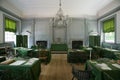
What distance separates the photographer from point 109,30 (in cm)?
1143

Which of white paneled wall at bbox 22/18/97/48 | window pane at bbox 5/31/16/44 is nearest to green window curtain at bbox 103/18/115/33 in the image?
white paneled wall at bbox 22/18/97/48

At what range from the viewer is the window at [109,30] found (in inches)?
425

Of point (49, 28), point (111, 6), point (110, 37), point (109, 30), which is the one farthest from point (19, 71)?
point (49, 28)

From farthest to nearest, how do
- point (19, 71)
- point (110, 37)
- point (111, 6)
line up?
point (110, 37) → point (111, 6) → point (19, 71)

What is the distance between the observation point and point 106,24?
12.2 m

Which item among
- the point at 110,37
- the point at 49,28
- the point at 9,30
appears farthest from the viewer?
the point at 49,28

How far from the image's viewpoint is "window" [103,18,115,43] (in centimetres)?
1080

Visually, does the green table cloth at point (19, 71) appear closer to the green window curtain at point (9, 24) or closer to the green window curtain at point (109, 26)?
the green window curtain at point (9, 24)

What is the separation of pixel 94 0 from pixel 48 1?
3401 millimetres

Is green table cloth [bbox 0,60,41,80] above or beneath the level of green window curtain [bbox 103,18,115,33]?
beneath

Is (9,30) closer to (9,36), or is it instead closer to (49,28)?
(9,36)

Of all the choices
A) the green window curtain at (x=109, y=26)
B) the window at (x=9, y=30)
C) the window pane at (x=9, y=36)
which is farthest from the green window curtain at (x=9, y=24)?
the green window curtain at (x=109, y=26)

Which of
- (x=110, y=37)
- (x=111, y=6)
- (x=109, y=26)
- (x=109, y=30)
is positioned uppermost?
(x=111, y=6)

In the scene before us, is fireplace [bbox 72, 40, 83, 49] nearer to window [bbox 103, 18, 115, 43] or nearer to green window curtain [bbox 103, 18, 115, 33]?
window [bbox 103, 18, 115, 43]
